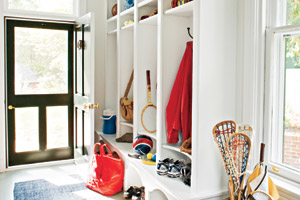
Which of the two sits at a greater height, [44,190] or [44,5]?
[44,5]

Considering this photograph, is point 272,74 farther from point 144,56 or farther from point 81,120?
point 81,120

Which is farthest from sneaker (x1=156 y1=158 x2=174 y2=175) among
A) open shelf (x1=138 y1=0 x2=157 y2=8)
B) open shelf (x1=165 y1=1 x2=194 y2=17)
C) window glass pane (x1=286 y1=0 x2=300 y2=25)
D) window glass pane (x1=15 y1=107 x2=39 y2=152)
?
window glass pane (x1=15 y1=107 x2=39 y2=152)

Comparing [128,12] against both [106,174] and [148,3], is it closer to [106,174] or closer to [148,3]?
[148,3]

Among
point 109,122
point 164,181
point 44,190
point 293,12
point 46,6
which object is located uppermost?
point 46,6

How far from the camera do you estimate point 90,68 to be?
11.3ft

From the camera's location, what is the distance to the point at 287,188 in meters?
1.82

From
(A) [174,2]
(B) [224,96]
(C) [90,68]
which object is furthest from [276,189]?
(C) [90,68]

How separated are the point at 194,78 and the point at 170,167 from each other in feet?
2.49

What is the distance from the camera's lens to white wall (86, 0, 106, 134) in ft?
13.7

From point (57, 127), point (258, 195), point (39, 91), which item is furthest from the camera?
point (57, 127)

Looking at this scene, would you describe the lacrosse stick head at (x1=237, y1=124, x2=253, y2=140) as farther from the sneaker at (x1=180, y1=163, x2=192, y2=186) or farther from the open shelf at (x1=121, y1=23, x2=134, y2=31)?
the open shelf at (x1=121, y1=23, x2=134, y2=31)

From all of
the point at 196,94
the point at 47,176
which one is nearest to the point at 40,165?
the point at 47,176

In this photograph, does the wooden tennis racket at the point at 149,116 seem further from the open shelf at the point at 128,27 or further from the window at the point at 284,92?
the window at the point at 284,92

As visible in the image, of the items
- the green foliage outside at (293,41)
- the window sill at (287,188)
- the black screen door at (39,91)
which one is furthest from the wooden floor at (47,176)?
the green foliage outside at (293,41)
